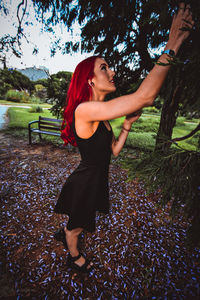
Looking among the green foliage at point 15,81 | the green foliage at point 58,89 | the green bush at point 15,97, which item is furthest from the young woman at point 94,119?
the green foliage at point 15,81

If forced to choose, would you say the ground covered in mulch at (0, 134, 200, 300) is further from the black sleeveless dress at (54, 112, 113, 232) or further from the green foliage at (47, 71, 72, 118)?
the green foliage at (47, 71, 72, 118)

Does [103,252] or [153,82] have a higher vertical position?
[153,82]

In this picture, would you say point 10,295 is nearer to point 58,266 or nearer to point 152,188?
point 58,266

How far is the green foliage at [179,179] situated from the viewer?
123 cm

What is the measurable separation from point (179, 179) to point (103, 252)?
6.51 ft

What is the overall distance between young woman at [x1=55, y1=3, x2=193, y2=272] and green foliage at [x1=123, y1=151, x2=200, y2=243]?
0.52 metres

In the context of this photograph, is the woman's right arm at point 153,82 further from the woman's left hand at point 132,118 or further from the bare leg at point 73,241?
the bare leg at point 73,241

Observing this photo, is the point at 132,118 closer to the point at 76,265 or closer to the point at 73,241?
the point at 73,241

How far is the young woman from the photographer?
3.11 feet

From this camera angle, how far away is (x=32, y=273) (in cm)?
204

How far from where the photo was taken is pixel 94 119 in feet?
4.00

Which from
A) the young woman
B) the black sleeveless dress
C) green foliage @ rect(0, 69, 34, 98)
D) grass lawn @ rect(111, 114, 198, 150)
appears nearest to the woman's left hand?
the young woman

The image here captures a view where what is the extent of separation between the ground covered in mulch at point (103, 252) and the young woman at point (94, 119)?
0.32 meters

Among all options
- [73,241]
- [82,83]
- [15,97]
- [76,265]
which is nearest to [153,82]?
[82,83]
